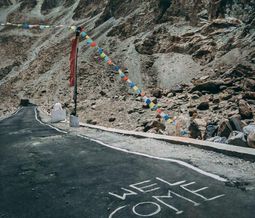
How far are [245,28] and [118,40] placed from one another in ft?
76.1

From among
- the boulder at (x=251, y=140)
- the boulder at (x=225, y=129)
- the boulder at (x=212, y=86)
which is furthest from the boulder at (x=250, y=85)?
the boulder at (x=251, y=140)

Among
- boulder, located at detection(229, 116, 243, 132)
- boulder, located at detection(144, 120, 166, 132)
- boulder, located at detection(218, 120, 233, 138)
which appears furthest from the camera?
boulder, located at detection(144, 120, 166, 132)

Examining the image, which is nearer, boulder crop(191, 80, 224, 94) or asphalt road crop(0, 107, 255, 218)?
asphalt road crop(0, 107, 255, 218)

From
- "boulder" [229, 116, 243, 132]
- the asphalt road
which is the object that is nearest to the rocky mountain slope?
"boulder" [229, 116, 243, 132]

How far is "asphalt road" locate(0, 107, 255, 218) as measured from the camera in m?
4.18

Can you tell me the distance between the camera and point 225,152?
24.1 ft

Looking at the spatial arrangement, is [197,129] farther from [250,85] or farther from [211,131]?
[250,85]

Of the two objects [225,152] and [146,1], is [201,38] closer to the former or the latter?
[146,1]

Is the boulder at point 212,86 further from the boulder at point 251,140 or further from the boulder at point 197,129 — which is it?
the boulder at point 251,140

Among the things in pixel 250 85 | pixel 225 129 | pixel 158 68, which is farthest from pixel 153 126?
pixel 158 68

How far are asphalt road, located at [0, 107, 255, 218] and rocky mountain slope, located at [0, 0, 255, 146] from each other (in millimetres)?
5978

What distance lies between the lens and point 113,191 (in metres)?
5.04

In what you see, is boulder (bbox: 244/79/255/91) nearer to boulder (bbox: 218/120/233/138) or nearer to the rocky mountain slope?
the rocky mountain slope

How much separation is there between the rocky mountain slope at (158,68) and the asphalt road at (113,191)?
598 centimetres
